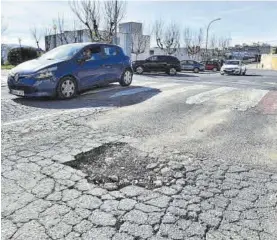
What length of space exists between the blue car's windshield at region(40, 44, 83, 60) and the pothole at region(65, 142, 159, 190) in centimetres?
483

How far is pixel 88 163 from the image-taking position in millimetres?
3906

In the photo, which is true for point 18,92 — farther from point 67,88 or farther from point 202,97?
point 202,97

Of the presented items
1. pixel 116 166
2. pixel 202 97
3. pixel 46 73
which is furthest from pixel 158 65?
pixel 116 166

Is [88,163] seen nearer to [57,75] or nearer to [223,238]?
[223,238]

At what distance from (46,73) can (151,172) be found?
5156 mm

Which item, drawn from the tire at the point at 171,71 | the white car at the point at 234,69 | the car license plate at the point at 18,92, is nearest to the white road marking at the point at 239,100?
the car license plate at the point at 18,92

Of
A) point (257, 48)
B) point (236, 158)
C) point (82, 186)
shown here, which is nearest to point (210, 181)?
point (236, 158)

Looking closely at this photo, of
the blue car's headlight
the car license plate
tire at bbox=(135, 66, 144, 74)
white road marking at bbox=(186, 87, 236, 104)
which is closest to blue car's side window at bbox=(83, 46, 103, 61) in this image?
the blue car's headlight

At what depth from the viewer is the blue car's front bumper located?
778 centimetres

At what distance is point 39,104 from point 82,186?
4.73m

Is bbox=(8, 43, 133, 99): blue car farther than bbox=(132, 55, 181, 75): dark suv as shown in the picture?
No

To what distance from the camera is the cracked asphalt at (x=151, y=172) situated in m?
2.59

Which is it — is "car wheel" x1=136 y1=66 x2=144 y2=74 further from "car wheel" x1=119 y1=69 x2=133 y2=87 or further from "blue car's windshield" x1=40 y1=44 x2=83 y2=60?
"blue car's windshield" x1=40 y1=44 x2=83 y2=60

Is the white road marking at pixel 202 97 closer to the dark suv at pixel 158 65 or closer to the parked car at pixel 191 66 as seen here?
the dark suv at pixel 158 65
